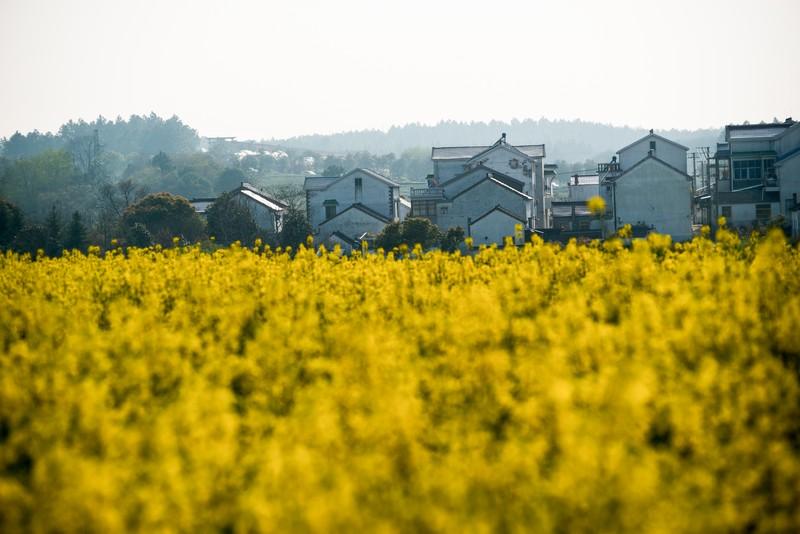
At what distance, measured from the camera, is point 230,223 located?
49531 millimetres

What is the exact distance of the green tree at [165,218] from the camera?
49969 mm

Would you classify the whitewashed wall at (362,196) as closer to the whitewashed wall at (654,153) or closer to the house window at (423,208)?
the house window at (423,208)

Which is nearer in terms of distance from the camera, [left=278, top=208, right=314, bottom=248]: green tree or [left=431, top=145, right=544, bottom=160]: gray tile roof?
[left=278, top=208, right=314, bottom=248]: green tree

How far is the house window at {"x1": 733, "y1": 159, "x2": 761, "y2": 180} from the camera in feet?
169

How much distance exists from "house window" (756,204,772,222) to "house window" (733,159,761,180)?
2903 mm

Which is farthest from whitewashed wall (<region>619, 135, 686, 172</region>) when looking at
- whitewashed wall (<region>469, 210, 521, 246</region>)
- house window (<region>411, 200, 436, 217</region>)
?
whitewashed wall (<region>469, 210, 521, 246</region>)

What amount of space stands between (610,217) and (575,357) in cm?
4376

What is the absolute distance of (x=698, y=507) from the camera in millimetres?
6832

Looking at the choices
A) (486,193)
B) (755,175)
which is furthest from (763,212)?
(486,193)

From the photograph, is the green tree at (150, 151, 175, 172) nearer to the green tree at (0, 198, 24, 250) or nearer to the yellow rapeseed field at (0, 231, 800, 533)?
the green tree at (0, 198, 24, 250)

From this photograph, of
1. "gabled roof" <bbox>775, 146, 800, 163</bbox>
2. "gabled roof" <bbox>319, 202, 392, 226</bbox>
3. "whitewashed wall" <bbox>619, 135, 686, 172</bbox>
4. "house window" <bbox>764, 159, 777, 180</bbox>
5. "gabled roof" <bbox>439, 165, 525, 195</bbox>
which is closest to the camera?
"gabled roof" <bbox>775, 146, 800, 163</bbox>

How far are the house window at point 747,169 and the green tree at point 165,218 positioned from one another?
29.0 meters

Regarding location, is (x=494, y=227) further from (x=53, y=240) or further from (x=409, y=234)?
(x=53, y=240)

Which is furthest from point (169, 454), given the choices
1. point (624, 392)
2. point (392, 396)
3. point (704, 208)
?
point (704, 208)
